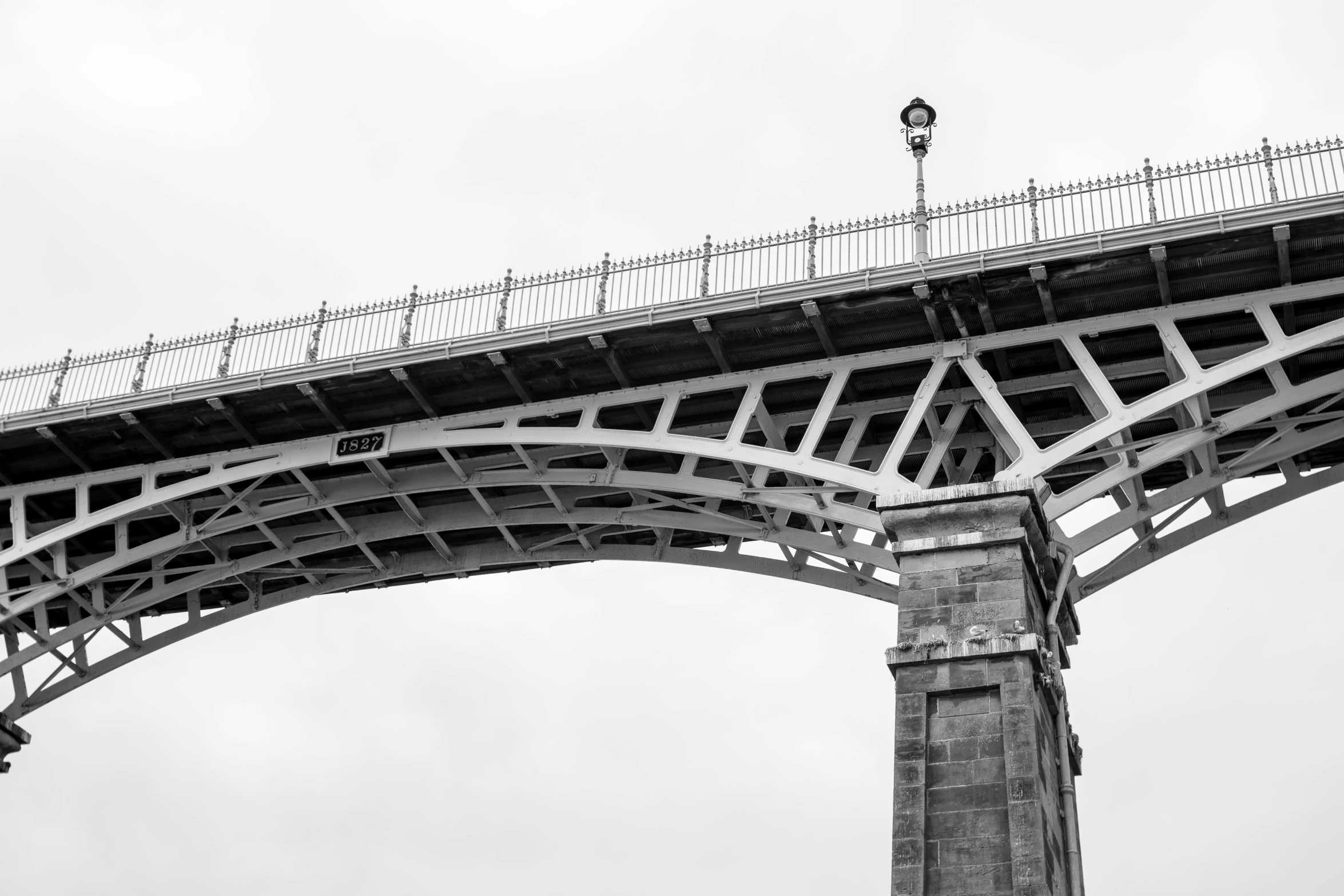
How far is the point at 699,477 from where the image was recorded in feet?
93.9

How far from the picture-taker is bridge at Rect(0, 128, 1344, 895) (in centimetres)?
2342

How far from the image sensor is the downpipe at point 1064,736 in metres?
23.0

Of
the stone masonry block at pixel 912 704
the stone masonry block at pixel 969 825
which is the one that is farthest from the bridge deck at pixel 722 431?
the stone masonry block at pixel 969 825

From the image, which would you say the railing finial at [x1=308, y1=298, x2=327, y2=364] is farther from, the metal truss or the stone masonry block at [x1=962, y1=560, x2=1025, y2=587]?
the stone masonry block at [x1=962, y1=560, x2=1025, y2=587]

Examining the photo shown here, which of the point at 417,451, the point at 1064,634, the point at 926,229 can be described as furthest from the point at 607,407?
the point at 1064,634

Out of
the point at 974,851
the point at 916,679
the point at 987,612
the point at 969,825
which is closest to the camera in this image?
the point at 974,851

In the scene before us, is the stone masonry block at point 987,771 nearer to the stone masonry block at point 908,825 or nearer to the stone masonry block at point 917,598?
the stone masonry block at point 908,825

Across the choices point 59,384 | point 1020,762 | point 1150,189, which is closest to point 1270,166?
point 1150,189

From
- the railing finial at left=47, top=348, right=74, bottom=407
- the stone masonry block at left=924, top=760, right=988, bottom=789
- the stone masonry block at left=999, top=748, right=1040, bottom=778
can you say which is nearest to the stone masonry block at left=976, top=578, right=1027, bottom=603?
the stone masonry block at left=999, top=748, right=1040, bottom=778

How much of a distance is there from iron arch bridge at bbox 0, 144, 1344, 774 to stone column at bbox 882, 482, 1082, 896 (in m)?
0.81

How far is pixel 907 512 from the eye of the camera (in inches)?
963

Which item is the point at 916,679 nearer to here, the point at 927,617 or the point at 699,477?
the point at 927,617

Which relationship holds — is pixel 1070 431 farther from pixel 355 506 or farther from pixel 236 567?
pixel 236 567

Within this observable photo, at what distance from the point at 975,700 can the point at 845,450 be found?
5521 millimetres
